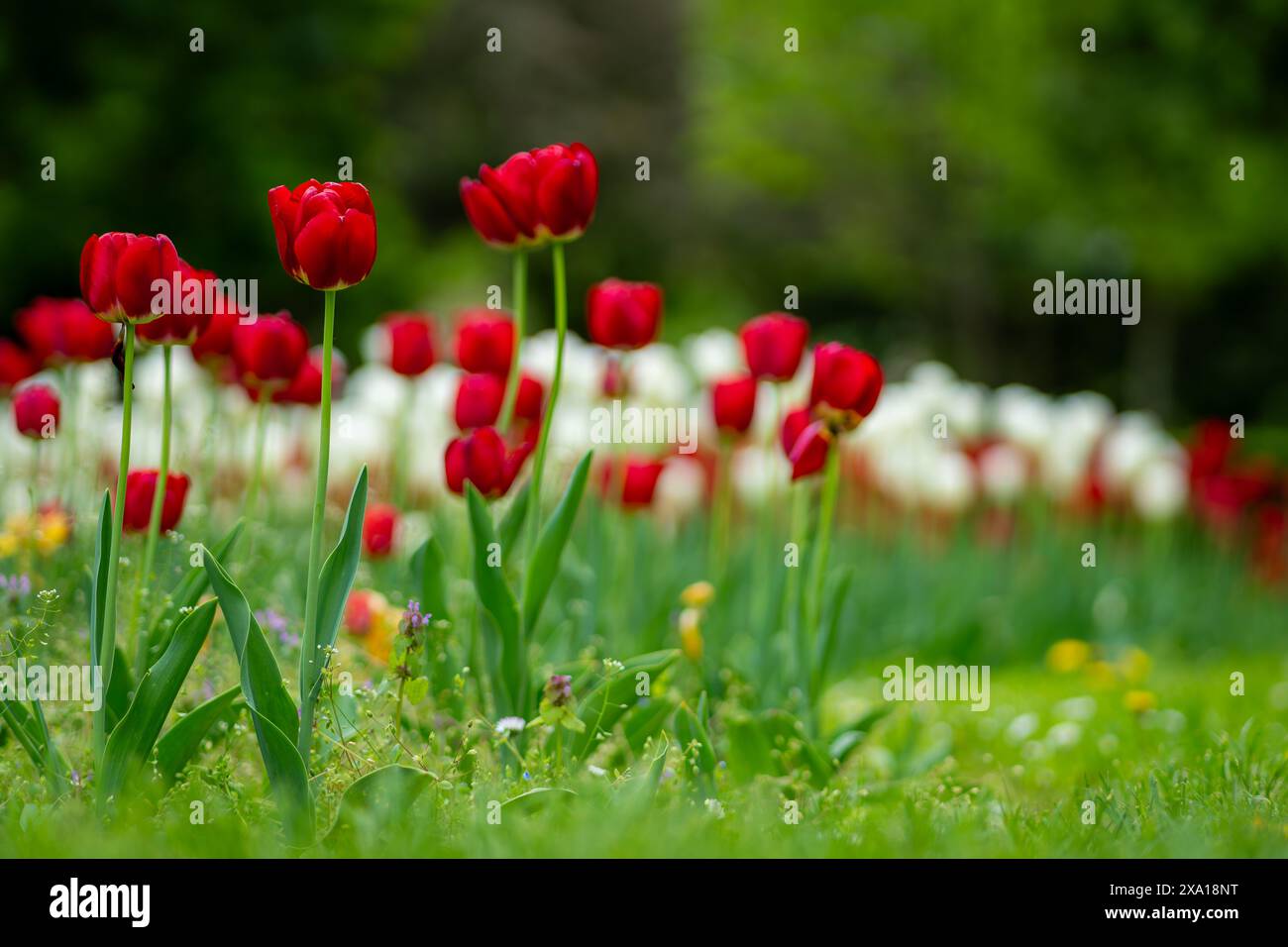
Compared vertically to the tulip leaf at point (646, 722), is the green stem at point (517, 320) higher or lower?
higher

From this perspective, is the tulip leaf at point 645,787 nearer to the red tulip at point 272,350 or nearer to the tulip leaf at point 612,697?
the tulip leaf at point 612,697

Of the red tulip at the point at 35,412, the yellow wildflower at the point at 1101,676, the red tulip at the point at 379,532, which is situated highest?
the red tulip at the point at 35,412

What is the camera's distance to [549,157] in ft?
7.92

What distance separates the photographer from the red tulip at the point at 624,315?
2994 millimetres

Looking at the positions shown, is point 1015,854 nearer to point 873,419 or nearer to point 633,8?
point 873,419

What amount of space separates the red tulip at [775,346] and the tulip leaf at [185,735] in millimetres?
1558

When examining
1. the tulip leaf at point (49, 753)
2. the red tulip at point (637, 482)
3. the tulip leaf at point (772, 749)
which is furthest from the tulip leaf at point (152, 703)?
the red tulip at point (637, 482)

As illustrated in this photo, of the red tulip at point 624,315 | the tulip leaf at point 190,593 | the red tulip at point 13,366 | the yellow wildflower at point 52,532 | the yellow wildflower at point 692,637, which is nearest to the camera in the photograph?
the tulip leaf at point 190,593

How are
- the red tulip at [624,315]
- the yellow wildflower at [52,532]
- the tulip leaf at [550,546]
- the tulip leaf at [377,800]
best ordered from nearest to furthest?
the tulip leaf at [377,800]
the tulip leaf at [550,546]
the yellow wildflower at [52,532]
the red tulip at [624,315]

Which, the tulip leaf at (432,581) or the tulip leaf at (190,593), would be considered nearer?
the tulip leaf at (190,593)

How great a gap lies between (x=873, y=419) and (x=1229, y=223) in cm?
504

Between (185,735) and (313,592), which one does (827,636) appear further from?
(185,735)

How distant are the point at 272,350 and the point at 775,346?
122cm
